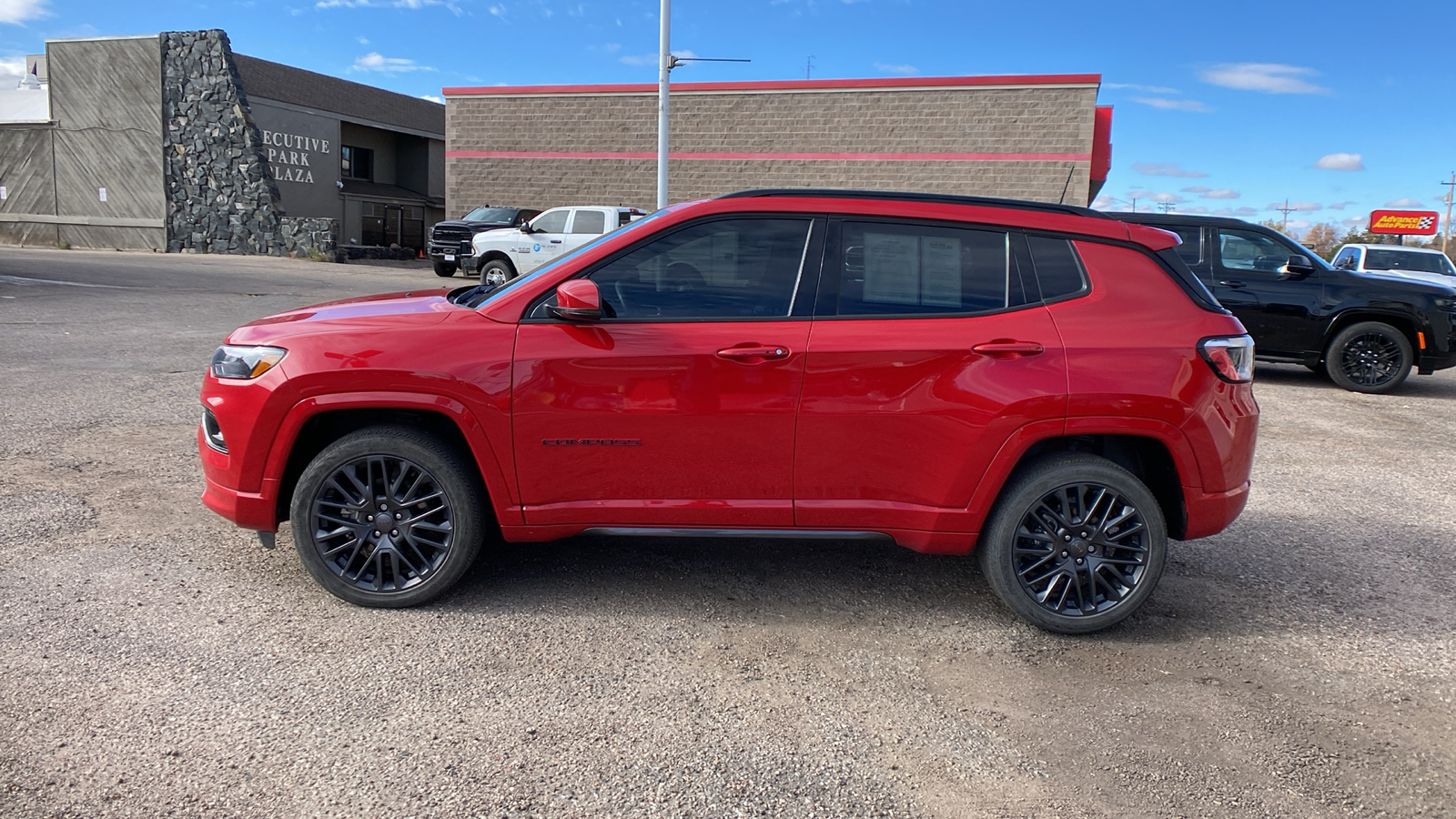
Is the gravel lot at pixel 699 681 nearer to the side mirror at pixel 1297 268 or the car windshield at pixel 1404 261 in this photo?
the side mirror at pixel 1297 268

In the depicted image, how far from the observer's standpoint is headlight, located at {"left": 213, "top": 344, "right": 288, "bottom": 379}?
12.8ft

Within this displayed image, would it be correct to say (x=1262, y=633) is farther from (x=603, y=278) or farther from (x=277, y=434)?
(x=277, y=434)

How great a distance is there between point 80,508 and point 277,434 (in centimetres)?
202

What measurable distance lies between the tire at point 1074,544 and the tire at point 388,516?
7.14 ft

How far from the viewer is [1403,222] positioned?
71.1 metres

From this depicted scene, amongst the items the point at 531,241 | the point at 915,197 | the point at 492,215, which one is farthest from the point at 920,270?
the point at 492,215

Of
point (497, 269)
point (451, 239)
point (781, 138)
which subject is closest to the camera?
point (497, 269)

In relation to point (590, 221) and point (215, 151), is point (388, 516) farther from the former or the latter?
point (215, 151)

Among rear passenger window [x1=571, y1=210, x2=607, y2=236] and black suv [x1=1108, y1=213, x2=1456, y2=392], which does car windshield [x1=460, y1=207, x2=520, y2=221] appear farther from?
black suv [x1=1108, y1=213, x2=1456, y2=392]

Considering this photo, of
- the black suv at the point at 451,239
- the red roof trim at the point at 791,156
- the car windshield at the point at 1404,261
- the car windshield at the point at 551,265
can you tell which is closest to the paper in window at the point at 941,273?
the car windshield at the point at 551,265

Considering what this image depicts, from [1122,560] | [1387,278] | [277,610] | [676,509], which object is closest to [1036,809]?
[1122,560]

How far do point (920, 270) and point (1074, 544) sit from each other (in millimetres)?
1278

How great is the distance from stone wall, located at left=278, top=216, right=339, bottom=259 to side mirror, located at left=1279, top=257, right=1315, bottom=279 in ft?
89.5

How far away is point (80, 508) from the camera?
201 inches
